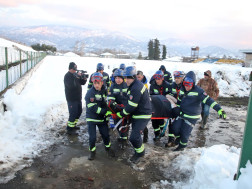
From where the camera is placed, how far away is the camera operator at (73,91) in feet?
20.2

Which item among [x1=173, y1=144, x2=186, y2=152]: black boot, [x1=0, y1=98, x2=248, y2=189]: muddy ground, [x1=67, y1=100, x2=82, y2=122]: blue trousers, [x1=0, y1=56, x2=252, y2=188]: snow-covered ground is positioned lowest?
[x1=0, y1=98, x2=248, y2=189]: muddy ground

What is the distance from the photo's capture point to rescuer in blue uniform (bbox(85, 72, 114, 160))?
4.67 m

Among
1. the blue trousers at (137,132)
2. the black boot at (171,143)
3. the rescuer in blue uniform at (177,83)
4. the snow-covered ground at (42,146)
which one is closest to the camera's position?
the snow-covered ground at (42,146)

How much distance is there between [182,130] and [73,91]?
3146 mm

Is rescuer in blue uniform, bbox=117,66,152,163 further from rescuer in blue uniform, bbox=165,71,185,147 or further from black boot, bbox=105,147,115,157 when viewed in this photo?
rescuer in blue uniform, bbox=165,71,185,147

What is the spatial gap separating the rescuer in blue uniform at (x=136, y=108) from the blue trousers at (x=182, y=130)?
1.07 metres

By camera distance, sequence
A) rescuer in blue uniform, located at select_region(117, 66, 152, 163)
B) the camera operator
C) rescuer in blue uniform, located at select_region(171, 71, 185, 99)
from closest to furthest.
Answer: rescuer in blue uniform, located at select_region(117, 66, 152, 163) < rescuer in blue uniform, located at select_region(171, 71, 185, 99) < the camera operator

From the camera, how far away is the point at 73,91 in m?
6.20

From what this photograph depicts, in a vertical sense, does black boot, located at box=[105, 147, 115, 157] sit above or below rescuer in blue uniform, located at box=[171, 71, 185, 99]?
below

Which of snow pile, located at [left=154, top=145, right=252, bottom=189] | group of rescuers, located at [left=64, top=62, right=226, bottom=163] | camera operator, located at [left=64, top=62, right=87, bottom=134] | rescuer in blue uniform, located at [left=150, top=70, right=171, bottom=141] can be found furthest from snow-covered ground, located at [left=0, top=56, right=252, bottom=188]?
rescuer in blue uniform, located at [left=150, top=70, right=171, bottom=141]

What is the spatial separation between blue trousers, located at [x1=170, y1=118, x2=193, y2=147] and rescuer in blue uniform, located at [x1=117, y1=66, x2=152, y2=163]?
1.07 m

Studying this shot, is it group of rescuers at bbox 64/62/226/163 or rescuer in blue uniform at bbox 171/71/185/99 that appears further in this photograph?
rescuer in blue uniform at bbox 171/71/185/99

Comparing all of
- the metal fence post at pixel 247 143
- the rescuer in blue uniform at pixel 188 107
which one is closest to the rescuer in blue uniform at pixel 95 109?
the rescuer in blue uniform at pixel 188 107

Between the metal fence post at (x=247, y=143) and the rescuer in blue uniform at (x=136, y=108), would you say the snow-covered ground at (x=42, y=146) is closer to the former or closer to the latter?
the metal fence post at (x=247, y=143)
